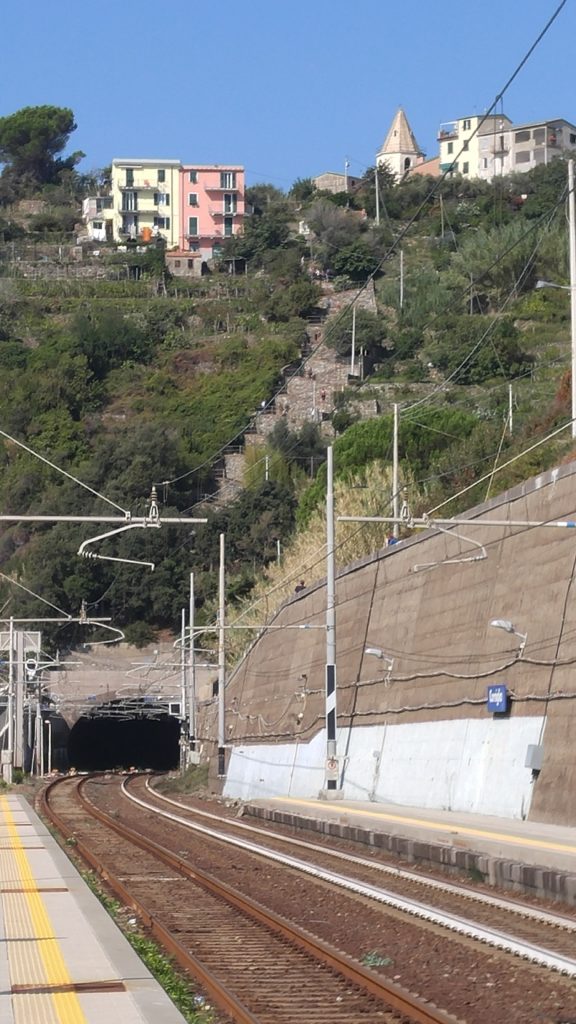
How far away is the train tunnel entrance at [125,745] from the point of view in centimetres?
10781

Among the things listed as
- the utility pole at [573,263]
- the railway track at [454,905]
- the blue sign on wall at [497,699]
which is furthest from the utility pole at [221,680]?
the railway track at [454,905]

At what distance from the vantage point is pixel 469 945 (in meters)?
13.5

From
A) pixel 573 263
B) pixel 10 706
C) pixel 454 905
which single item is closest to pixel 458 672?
pixel 573 263

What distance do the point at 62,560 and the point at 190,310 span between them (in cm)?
7098

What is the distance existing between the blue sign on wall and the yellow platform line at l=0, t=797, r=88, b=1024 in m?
8.84

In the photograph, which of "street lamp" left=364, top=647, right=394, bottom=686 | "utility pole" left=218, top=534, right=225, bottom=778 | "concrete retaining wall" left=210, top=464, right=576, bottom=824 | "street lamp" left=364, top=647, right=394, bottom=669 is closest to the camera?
"concrete retaining wall" left=210, top=464, right=576, bottom=824

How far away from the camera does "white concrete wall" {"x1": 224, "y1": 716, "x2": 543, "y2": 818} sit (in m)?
25.8

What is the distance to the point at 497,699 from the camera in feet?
88.4

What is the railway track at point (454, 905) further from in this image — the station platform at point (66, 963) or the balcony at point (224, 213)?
the balcony at point (224, 213)

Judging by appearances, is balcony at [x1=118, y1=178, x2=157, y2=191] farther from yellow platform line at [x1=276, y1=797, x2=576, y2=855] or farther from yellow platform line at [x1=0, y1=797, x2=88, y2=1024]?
yellow platform line at [x1=0, y1=797, x2=88, y2=1024]

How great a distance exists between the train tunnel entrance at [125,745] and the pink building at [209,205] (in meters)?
96.4

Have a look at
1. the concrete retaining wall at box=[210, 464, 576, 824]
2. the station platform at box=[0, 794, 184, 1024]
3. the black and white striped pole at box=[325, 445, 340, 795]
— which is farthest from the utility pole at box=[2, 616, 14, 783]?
the station platform at box=[0, 794, 184, 1024]

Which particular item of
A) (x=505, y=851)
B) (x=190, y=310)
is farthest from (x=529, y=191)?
(x=505, y=851)

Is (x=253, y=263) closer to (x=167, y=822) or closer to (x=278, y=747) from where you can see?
(x=278, y=747)
